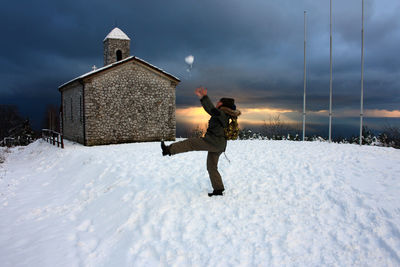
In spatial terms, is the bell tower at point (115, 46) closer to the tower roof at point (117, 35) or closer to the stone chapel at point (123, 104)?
the tower roof at point (117, 35)

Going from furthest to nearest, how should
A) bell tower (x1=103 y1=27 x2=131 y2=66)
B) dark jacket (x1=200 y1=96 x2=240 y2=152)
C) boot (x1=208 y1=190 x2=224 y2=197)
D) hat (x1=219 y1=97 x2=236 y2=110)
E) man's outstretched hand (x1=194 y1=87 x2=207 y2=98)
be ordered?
bell tower (x1=103 y1=27 x2=131 y2=66)
boot (x1=208 y1=190 x2=224 y2=197)
hat (x1=219 y1=97 x2=236 y2=110)
dark jacket (x1=200 y1=96 x2=240 y2=152)
man's outstretched hand (x1=194 y1=87 x2=207 y2=98)

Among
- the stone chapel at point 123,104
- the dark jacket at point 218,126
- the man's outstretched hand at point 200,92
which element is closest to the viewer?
the man's outstretched hand at point 200,92

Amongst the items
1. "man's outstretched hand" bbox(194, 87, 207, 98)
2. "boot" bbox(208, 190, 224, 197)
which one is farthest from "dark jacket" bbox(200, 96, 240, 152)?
"boot" bbox(208, 190, 224, 197)

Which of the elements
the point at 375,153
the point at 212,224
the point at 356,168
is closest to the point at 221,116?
the point at 212,224

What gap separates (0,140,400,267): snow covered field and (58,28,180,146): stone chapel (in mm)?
7719

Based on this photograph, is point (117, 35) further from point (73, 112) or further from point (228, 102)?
point (228, 102)

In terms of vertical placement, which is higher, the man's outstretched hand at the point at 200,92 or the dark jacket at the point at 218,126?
the man's outstretched hand at the point at 200,92

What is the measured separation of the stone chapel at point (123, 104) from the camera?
17.4 m

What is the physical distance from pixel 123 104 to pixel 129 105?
0.42 metres

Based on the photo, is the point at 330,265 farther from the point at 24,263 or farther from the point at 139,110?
the point at 139,110

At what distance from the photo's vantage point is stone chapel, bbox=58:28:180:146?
57.2ft

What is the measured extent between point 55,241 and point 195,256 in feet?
12.2

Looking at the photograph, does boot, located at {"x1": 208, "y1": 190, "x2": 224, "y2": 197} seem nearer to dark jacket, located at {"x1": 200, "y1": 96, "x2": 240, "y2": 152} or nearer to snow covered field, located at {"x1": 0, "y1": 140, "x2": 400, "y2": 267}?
snow covered field, located at {"x1": 0, "y1": 140, "x2": 400, "y2": 267}

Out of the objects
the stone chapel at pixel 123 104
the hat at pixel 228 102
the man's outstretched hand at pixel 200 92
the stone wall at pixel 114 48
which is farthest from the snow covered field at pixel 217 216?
the stone wall at pixel 114 48
